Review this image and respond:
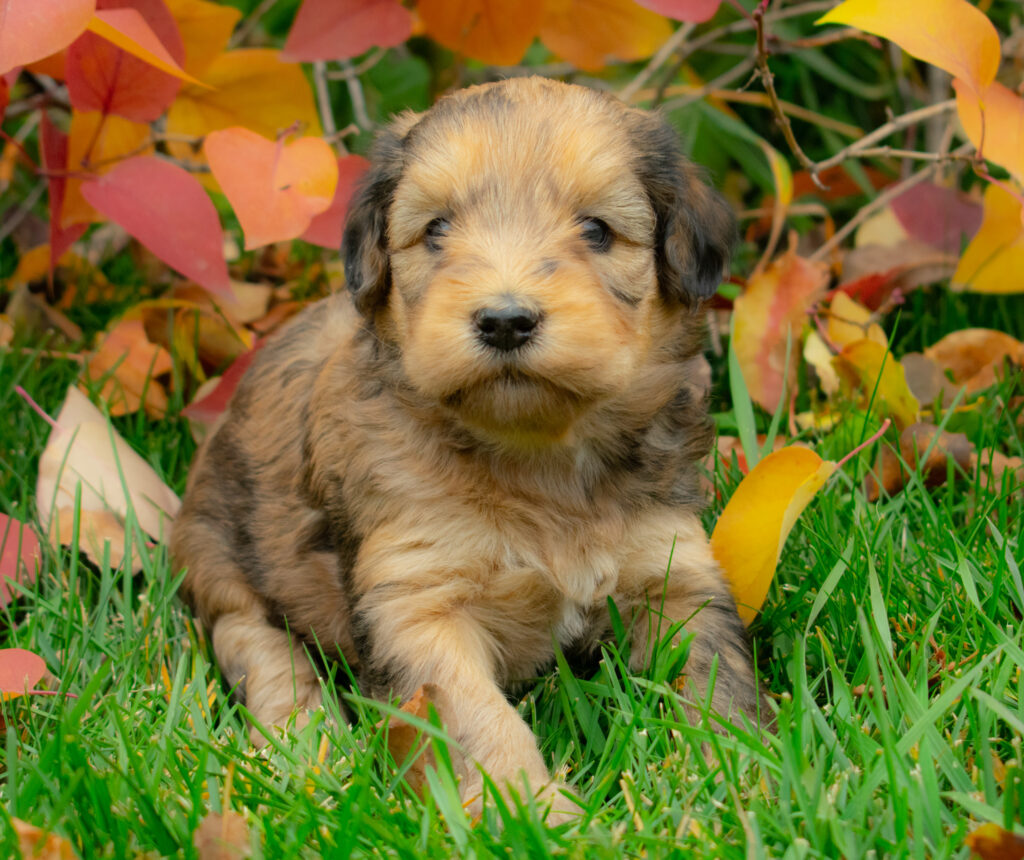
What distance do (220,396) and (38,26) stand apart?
165 cm

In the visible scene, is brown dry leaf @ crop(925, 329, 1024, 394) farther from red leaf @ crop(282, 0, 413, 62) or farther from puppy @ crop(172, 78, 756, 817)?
red leaf @ crop(282, 0, 413, 62)

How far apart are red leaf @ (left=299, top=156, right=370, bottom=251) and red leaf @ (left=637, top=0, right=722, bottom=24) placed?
3.11 ft

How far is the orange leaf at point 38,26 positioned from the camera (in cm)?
252

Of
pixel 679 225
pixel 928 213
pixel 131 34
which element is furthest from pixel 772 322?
pixel 131 34

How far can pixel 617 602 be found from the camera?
2.95 meters

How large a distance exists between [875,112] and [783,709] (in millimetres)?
4767

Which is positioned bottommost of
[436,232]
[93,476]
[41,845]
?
[93,476]

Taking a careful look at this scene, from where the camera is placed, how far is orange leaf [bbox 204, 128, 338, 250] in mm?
2951

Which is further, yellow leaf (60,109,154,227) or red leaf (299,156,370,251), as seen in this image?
yellow leaf (60,109,154,227)

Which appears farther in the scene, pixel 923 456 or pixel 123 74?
pixel 923 456

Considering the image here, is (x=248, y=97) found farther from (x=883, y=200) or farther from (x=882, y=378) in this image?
(x=883, y=200)

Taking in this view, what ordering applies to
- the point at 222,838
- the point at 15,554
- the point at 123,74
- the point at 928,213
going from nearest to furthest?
the point at 222,838
the point at 15,554
the point at 123,74
the point at 928,213

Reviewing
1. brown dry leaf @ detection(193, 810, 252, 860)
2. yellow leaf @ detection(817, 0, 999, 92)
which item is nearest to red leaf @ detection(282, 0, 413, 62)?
yellow leaf @ detection(817, 0, 999, 92)

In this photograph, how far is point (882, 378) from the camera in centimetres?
381
